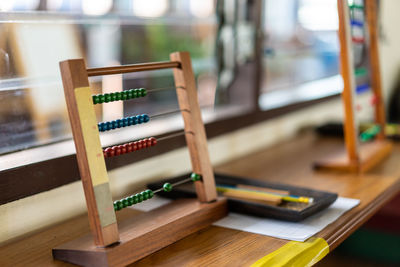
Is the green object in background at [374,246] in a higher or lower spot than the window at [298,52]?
lower

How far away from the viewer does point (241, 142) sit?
75.8 inches

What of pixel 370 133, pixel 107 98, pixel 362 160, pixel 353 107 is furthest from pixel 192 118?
pixel 370 133

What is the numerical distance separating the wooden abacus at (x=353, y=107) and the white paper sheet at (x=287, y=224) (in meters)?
0.40

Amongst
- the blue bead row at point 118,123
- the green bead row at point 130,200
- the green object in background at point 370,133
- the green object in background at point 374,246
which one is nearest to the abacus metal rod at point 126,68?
the blue bead row at point 118,123

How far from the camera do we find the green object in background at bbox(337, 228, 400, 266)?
2.11 m

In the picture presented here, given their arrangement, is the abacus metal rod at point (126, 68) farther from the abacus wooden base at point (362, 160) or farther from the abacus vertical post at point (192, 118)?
the abacus wooden base at point (362, 160)

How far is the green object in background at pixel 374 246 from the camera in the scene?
2111 millimetres

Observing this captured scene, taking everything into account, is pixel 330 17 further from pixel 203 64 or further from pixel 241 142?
pixel 241 142

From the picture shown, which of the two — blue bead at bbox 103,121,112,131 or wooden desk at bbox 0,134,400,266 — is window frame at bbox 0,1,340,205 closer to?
wooden desk at bbox 0,134,400,266

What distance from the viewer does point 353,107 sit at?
157 cm

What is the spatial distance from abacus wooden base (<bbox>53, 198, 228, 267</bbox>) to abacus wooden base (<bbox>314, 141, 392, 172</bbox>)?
1.94 feet

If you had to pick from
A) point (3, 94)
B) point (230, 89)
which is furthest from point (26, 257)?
point (230, 89)

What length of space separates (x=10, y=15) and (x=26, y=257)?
64cm

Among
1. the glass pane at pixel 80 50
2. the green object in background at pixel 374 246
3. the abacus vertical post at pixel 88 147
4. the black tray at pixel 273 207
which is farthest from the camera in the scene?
the green object in background at pixel 374 246
